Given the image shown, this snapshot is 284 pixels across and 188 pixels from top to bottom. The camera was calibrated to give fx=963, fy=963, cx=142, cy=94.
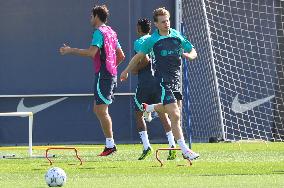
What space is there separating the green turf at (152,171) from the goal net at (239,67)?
5.00 meters

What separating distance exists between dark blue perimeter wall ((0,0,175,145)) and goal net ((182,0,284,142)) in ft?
2.97

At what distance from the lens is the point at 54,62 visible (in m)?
19.7

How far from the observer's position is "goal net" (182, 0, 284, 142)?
19.7 m

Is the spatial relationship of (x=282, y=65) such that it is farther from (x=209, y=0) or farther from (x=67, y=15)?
(x=67, y=15)

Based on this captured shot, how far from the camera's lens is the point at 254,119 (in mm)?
20016

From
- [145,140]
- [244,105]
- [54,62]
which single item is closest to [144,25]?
[145,140]

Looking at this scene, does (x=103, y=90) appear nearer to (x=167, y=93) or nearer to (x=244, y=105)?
(x=167, y=93)

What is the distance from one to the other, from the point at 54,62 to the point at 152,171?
9.39m

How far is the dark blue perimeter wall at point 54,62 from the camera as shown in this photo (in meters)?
19.6

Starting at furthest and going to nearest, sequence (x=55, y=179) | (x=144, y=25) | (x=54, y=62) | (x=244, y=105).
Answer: (x=244, y=105)
(x=54, y=62)
(x=144, y=25)
(x=55, y=179)

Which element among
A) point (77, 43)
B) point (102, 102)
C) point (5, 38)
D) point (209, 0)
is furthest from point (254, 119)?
point (102, 102)

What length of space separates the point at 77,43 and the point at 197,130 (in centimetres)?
303

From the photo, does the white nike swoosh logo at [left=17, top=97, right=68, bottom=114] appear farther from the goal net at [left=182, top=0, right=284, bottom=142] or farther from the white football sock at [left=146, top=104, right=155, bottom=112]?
the white football sock at [left=146, top=104, right=155, bottom=112]

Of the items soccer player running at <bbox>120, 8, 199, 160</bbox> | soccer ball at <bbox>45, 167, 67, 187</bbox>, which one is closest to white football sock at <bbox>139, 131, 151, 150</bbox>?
soccer player running at <bbox>120, 8, 199, 160</bbox>
